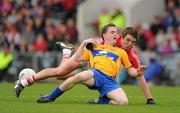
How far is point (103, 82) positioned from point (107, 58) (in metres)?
0.49

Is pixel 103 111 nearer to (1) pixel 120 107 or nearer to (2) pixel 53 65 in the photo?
(1) pixel 120 107

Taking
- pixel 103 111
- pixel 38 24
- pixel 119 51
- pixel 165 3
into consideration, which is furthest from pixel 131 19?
pixel 103 111

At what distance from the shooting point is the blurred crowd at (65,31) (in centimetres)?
2605

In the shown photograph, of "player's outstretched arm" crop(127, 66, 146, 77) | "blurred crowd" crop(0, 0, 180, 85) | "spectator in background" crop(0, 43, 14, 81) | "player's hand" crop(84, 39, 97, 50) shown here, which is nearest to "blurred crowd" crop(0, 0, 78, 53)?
"blurred crowd" crop(0, 0, 180, 85)

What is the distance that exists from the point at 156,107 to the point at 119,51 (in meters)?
1.26

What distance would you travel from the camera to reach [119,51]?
46.8 ft

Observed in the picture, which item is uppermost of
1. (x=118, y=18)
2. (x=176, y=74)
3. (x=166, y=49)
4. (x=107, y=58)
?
(x=118, y=18)

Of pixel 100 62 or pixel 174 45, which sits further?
pixel 174 45

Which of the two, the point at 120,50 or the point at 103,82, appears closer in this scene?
the point at 103,82

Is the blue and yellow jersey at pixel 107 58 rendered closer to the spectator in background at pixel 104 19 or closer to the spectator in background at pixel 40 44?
the spectator in background at pixel 40 44

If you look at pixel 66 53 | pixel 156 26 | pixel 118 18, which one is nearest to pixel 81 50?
pixel 66 53

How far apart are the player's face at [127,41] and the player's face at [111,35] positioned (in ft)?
0.59

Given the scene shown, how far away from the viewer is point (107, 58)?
14195mm

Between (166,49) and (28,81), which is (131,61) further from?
(166,49)
